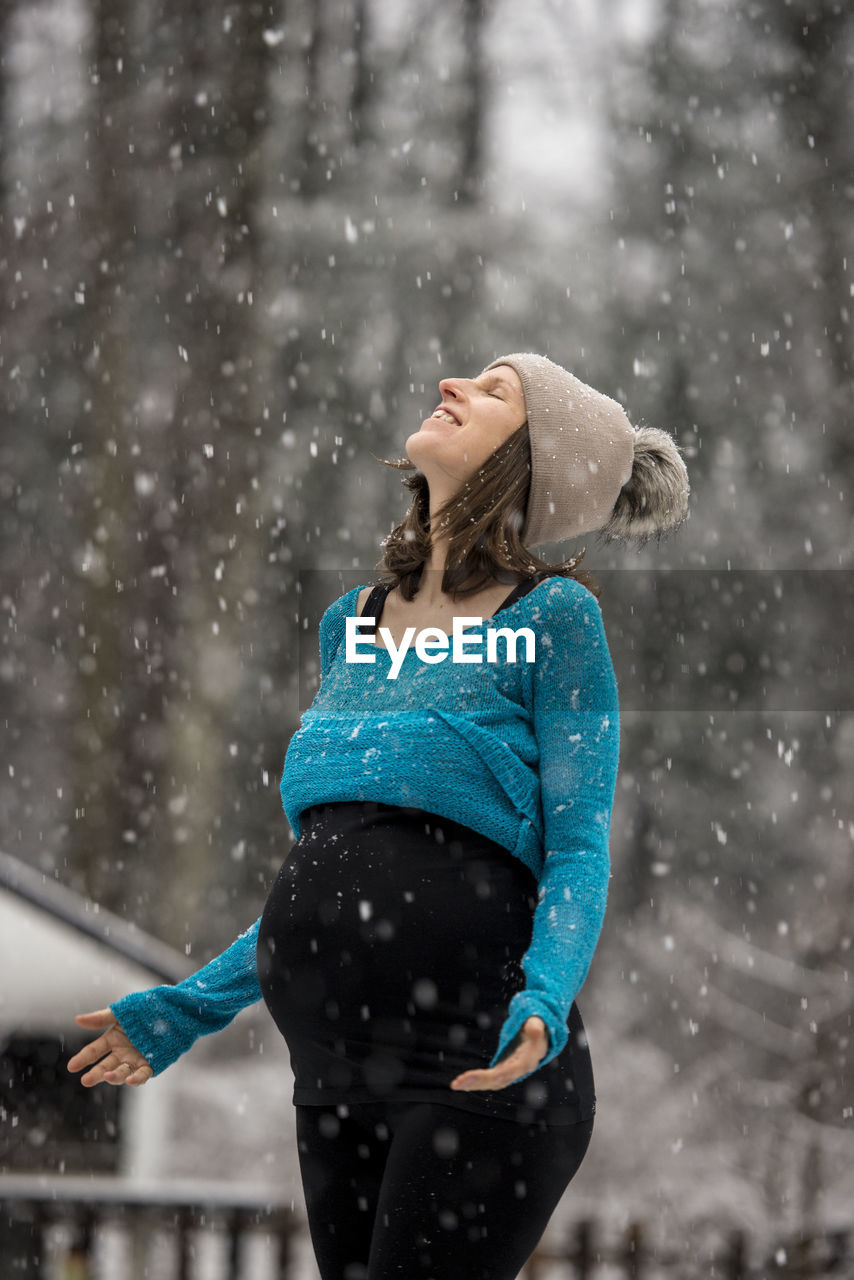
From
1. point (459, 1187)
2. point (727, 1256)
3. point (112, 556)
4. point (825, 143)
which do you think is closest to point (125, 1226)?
point (727, 1256)

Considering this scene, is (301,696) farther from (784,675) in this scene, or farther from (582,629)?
(582,629)

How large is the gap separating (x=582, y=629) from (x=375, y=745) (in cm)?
31

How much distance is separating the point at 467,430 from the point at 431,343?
29.5 feet

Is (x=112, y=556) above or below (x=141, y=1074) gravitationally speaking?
below

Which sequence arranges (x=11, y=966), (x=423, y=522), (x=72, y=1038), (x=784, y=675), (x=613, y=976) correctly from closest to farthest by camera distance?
(x=423, y=522)
(x=11, y=966)
(x=72, y=1038)
(x=784, y=675)
(x=613, y=976)

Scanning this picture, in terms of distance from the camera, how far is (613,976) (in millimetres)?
10820

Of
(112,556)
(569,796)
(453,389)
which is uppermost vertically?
(453,389)

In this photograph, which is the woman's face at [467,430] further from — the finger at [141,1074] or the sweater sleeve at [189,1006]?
the finger at [141,1074]

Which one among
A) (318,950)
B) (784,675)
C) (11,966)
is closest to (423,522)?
(318,950)

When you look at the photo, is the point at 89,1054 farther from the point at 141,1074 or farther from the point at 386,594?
the point at 386,594

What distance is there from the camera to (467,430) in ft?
6.29

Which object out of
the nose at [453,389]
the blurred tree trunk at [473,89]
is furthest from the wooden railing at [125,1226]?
the blurred tree trunk at [473,89]

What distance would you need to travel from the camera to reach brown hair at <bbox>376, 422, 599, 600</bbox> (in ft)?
6.08

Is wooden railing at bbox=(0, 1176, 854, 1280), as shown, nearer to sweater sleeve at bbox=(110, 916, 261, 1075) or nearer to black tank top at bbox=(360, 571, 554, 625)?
sweater sleeve at bbox=(110, 916, 261, 1075)
